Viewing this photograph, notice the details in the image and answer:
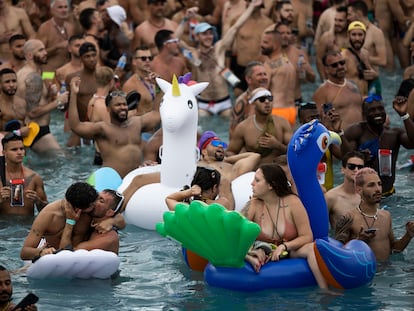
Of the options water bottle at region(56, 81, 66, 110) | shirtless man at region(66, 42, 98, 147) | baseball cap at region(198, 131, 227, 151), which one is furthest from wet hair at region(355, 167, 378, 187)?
shirtless man at region(66, 42, 98, 147)

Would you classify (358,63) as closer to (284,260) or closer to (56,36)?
(56,36)

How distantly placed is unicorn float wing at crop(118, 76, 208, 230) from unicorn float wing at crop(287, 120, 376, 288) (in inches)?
69.0

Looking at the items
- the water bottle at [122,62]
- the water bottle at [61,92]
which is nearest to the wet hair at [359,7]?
the water bottle at [122,62]

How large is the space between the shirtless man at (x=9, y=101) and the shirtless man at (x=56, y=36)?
9.74ft

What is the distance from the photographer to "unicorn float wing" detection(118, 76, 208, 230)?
1277cm

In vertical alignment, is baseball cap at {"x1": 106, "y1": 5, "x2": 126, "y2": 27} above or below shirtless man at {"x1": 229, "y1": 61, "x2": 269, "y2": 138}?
above

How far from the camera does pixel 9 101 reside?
15.5 m

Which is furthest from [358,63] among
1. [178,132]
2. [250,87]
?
[178,132]

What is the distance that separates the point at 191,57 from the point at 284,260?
22.3 ft

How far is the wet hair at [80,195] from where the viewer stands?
1098cm

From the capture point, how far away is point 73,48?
1698cm

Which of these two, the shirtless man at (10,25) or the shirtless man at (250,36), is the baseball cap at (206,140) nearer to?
the shirtless man at (250,36)

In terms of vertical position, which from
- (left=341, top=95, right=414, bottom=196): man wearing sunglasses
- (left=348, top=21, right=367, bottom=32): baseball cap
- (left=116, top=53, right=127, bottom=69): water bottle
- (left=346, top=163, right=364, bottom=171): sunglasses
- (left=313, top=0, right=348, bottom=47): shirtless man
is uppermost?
(left=313, top=0, right=348, bottom=47): shirtless man

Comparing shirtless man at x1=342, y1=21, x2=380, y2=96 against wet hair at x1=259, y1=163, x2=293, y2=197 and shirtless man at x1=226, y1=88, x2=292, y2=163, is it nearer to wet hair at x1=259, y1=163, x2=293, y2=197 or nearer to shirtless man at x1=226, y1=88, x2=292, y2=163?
shirtless man at x1=226, y1=88, x2=292, y2=163
